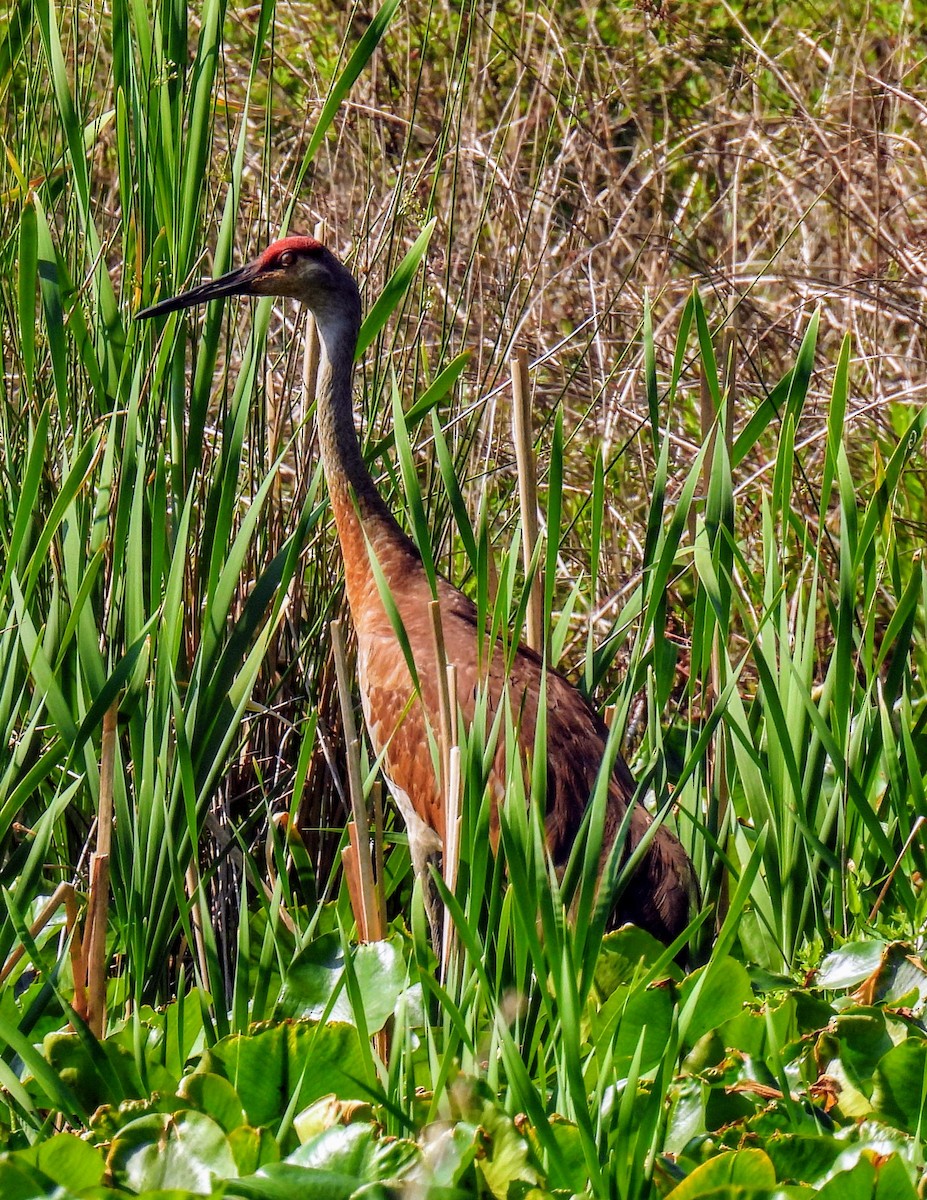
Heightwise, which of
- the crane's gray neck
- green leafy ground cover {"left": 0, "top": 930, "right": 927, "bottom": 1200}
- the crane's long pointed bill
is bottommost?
green leafy ground cover {"left": 0, "top": 930, "right": 927, "bottom": 1200}

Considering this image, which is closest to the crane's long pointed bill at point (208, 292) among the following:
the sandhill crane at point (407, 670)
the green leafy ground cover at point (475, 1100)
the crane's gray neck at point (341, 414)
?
the sandhill crane at point (407, 670)

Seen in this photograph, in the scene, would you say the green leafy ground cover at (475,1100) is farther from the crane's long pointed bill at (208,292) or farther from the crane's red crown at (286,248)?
the crane's red crown at (286,248)

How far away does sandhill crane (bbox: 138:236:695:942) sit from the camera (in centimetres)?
279

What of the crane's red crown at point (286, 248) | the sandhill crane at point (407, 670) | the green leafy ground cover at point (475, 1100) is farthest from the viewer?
the crane's red crown at point (286, 248)

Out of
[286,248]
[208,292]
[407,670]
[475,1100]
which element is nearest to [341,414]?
[286,248]

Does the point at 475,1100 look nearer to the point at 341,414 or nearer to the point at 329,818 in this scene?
the point at 329,818

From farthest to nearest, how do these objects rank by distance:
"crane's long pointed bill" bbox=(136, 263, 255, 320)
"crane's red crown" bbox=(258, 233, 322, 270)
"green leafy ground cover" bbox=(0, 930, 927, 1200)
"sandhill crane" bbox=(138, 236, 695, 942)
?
"crane's red crown" bbox=(258, 233, 322, 270), "sandhill crane" bbox=(138, 236, 695, 942), "crane's long pointed bill" bbox=(136, 263, 255, 320), "green leafy ground cover" bbox=(0, 930, 927, 1200)

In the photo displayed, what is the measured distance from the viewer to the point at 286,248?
308 cm

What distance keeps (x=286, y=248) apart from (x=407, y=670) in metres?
0.91

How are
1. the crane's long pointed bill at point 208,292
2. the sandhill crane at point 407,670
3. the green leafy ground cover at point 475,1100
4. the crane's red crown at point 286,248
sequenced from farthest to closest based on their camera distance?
the crane's red crown at point 286,248
the sandhill crane at point 407,670
the crane's long pointed bill at point 208,292
the green leafy ground cover at point 475,1100

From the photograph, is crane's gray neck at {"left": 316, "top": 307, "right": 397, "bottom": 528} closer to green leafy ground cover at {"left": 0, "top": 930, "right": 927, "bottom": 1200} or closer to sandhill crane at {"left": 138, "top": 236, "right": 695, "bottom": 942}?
sandhill crane at {"left": 138, "top": 236, "right": 695, "bottom": 942}

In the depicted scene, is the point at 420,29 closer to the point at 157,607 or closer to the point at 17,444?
the point at 17,444

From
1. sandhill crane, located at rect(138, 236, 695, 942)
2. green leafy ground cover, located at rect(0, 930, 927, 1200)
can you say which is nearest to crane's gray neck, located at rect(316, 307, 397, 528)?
sandhill crane, located at rect(138, 236, 695, 942)

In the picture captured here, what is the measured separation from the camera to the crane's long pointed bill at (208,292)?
221cm
